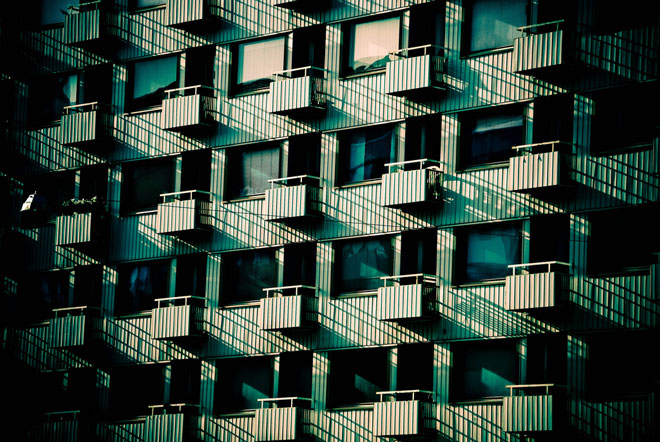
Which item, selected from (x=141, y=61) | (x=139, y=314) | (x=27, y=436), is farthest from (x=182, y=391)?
(x=141, y=61)

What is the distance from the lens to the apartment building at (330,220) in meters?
47.2

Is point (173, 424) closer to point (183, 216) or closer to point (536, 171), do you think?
point (183, 216)

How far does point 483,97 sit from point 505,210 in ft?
13.8

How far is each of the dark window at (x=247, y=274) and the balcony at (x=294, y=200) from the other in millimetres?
1907

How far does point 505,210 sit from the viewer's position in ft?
161

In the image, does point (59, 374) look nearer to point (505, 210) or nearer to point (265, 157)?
point (265, 157)

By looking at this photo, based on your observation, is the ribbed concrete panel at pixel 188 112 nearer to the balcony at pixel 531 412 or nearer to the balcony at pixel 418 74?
the balcony at pixel 418 74

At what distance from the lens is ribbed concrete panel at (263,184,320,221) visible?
52812 millimetres

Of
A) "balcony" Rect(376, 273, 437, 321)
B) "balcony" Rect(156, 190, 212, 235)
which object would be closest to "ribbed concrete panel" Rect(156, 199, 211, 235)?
"balcony" Rect(156, 190, 212, 235)

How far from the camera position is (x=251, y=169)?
56.2 meters

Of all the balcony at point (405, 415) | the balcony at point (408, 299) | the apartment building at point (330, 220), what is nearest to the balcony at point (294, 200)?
the apartment building at point (330, 220)

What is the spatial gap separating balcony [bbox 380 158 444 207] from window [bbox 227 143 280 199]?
5.96 metres

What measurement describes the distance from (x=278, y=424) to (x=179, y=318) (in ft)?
20.6

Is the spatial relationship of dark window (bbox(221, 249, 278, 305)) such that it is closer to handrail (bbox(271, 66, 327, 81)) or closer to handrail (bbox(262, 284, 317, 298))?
handrail (bbox(262, 284, 317, 298))
